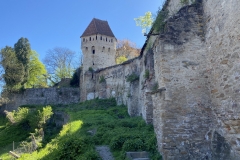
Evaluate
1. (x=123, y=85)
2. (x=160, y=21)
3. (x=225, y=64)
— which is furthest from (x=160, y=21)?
(x=123, y=85)

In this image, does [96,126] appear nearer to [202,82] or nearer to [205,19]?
[202,82]

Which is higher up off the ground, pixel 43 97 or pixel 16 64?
pixel 16 64

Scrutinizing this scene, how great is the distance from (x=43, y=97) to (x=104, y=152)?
23660 mm

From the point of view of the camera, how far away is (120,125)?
1277 centimetres

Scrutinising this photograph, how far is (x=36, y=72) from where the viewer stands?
3800 cm

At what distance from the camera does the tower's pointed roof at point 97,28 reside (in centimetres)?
3203

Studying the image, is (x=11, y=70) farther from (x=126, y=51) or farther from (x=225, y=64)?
(x=225, y=64)

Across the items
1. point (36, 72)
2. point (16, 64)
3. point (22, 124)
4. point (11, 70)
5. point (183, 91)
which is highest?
point (36, 72)

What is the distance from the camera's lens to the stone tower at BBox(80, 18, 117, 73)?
1227 inches

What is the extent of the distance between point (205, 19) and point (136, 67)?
13368 mm

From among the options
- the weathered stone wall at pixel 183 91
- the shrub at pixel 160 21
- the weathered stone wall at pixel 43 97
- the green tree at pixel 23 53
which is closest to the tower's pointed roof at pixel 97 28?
the green tree at pixel 23 53

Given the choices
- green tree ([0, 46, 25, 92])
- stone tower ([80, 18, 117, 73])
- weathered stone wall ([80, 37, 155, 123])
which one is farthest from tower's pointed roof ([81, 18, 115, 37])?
A: green tree ([0, 46, 25, 92])

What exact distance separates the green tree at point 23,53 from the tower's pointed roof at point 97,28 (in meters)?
8.48

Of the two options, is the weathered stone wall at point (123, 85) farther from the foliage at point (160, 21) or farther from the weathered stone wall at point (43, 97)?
the foliage at point (160, 21)
